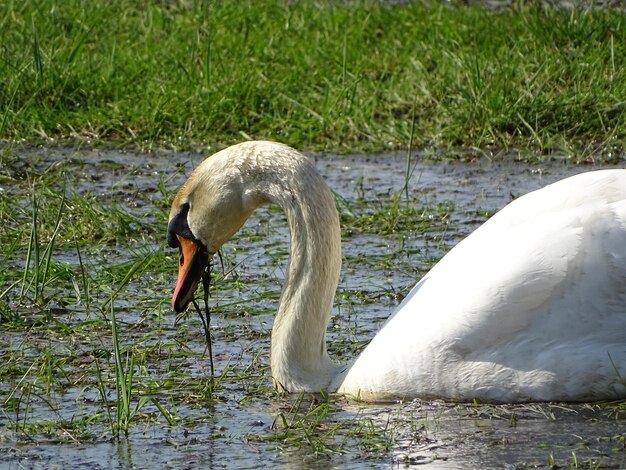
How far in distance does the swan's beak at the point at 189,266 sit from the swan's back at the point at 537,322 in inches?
37.7

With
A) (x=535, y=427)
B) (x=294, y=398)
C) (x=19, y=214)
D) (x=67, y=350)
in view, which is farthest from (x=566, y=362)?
(x=19, y=214)

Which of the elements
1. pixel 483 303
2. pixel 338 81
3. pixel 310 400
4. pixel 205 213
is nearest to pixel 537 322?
pixel 483 303

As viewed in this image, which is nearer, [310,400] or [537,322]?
[537,322]

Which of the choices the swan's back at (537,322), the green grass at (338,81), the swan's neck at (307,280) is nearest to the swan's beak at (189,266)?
the swan's neck at (307,280)

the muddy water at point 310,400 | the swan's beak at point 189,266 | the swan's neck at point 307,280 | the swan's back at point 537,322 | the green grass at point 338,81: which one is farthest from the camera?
the green grass at point 338,81

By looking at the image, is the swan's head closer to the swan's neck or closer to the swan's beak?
the swan's beak

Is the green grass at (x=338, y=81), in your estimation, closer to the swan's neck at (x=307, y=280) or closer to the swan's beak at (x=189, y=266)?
the swan's beak at (x=189, y=266)

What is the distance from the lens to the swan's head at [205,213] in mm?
5625

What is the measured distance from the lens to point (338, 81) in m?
9.70

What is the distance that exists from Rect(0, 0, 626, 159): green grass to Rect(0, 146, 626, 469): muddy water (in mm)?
373

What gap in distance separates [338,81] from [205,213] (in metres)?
4.13

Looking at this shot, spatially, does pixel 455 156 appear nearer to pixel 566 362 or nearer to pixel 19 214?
pixel 19 214

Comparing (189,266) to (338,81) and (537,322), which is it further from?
(338,81)

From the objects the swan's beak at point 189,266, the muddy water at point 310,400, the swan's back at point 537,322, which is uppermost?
the swan's back at point 537,322
